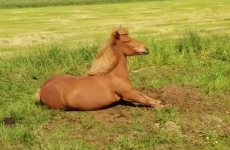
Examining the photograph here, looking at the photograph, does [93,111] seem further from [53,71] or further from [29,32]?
[29,32]

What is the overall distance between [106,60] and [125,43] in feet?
1.33

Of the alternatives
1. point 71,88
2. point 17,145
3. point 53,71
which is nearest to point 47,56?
point 53,71

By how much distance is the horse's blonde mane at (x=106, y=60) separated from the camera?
24.5 ft

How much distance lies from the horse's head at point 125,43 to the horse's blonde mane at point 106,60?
12 centimetres

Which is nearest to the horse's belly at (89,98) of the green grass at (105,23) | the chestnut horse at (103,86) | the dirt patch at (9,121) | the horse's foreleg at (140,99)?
the chestnut horse at (103,86)

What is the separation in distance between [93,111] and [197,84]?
231 cm

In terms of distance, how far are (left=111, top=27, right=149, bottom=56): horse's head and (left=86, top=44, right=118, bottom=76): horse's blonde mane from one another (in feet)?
0.40

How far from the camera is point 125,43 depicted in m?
7.46

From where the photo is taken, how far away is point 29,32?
2120 cm

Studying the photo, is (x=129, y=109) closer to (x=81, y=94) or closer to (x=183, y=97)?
(x=81, y=94)

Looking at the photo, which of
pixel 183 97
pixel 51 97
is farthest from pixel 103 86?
pixel 183 97

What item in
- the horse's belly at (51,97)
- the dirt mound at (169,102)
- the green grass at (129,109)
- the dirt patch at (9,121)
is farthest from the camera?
the horse's belly at (51,97)

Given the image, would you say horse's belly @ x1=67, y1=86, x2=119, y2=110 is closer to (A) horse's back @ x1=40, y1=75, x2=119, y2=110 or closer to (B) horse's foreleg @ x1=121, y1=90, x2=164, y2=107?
(A) horse's back @ x1=40, y1=75, x2=119, y2=110

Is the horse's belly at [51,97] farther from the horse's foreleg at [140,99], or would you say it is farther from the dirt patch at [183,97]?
the dirt patch at [183,97]
